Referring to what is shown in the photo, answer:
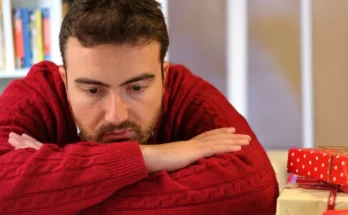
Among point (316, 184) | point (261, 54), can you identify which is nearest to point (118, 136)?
point (316, 184)

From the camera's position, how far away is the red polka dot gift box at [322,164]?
85 centimetres

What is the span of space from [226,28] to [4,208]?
1127 mm

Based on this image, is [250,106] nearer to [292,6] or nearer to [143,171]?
[292,6]

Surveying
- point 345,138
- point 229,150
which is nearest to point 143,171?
point 229,150

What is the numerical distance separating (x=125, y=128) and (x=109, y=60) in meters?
0.15

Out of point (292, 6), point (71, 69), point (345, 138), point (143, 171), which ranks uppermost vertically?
point (292, 6)

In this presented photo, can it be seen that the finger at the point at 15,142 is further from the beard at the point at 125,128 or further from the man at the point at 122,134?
the beard at the point at 125,128

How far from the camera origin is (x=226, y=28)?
1.81m

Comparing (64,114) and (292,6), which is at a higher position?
(292,6)

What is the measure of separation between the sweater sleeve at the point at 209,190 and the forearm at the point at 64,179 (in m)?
0.03

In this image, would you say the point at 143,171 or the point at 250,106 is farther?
the point at 250,106

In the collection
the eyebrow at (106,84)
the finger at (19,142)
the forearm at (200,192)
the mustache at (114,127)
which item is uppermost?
the eyebrow at (106,84)

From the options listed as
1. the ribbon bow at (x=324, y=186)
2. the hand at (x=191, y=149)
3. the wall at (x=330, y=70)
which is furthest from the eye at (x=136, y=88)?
the wall at (x=330, y=70)

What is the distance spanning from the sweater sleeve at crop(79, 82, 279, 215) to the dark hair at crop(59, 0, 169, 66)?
300mm
